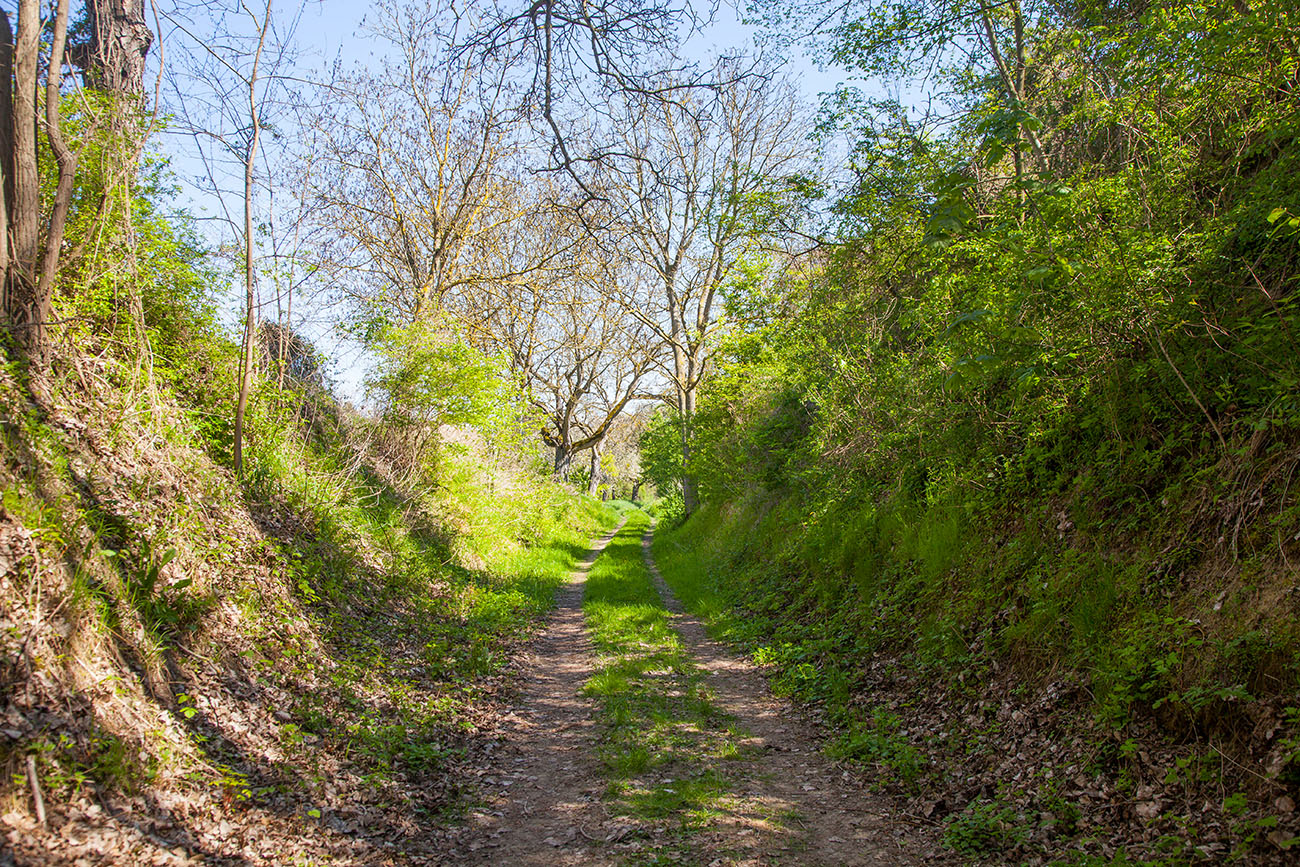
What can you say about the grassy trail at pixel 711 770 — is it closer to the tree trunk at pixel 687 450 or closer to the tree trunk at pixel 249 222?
the tree trunk at pixel 249 222

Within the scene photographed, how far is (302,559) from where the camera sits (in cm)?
739

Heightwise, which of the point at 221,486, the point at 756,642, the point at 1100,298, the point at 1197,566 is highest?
the point at 1100,298

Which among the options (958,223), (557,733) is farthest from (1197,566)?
(557,733)

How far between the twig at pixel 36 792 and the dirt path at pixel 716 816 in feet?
6.96

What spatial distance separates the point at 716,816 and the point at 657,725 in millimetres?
1653

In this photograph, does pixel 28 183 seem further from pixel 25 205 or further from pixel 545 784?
pixel 545 784

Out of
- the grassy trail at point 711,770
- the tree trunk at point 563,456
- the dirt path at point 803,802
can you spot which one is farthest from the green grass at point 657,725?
the tree trunk at point 563,456

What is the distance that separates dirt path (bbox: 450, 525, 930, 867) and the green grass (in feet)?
0.45

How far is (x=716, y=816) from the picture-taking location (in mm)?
4457

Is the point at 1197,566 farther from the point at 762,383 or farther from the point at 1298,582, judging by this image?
the point at 762,383

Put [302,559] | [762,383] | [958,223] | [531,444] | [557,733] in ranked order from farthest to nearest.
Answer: [531,444] → [762,383] → [302,559] → [557,733] → [958,223]

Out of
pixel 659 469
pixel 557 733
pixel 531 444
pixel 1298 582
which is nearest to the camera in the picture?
pixel 1298 582

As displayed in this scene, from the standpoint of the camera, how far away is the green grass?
4.72 meters

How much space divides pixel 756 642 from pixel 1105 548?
15.3ft
